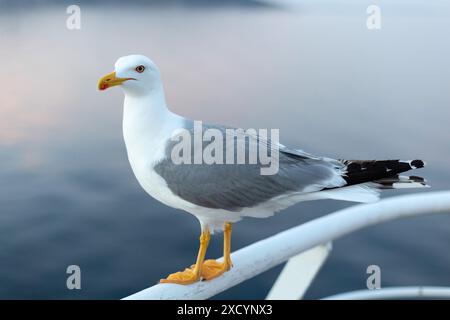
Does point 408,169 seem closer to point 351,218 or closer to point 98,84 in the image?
point 351,218

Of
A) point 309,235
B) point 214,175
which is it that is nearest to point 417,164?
point 309,235

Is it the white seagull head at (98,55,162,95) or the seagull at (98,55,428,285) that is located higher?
the white seagull head at (98,55,162,95)

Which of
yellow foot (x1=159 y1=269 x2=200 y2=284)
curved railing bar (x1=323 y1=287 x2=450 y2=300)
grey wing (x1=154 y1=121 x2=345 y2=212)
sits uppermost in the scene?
grey wing (x1=154 y1=121 x2=345 y2=212)

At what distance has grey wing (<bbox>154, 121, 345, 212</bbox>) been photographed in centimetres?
150

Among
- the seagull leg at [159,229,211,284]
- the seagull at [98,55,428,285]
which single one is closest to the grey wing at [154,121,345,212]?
the seagull at [98,55,428,285]

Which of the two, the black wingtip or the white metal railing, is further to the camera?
the black wingtip

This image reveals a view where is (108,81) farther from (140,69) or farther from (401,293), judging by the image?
(401,293)

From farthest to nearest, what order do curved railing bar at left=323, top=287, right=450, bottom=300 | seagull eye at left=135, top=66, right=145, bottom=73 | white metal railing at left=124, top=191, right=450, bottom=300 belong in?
1. curved railing bar at left=323, top=287, right=450, bottom=300
2. seagull eye at left=135, top=66, right=145, bottom=73
3. white metal railing at left=124, top=191, right=450, bottom=300

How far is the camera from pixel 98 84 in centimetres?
139

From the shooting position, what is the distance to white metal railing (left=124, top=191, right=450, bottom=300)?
130cm

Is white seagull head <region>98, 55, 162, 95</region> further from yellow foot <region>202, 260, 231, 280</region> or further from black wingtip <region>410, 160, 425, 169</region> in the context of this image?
black wingtip <region>410, 160, 425, 169</region>

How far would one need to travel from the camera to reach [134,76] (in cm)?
141

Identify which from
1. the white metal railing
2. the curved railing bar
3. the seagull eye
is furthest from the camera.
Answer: the curved railing bar
